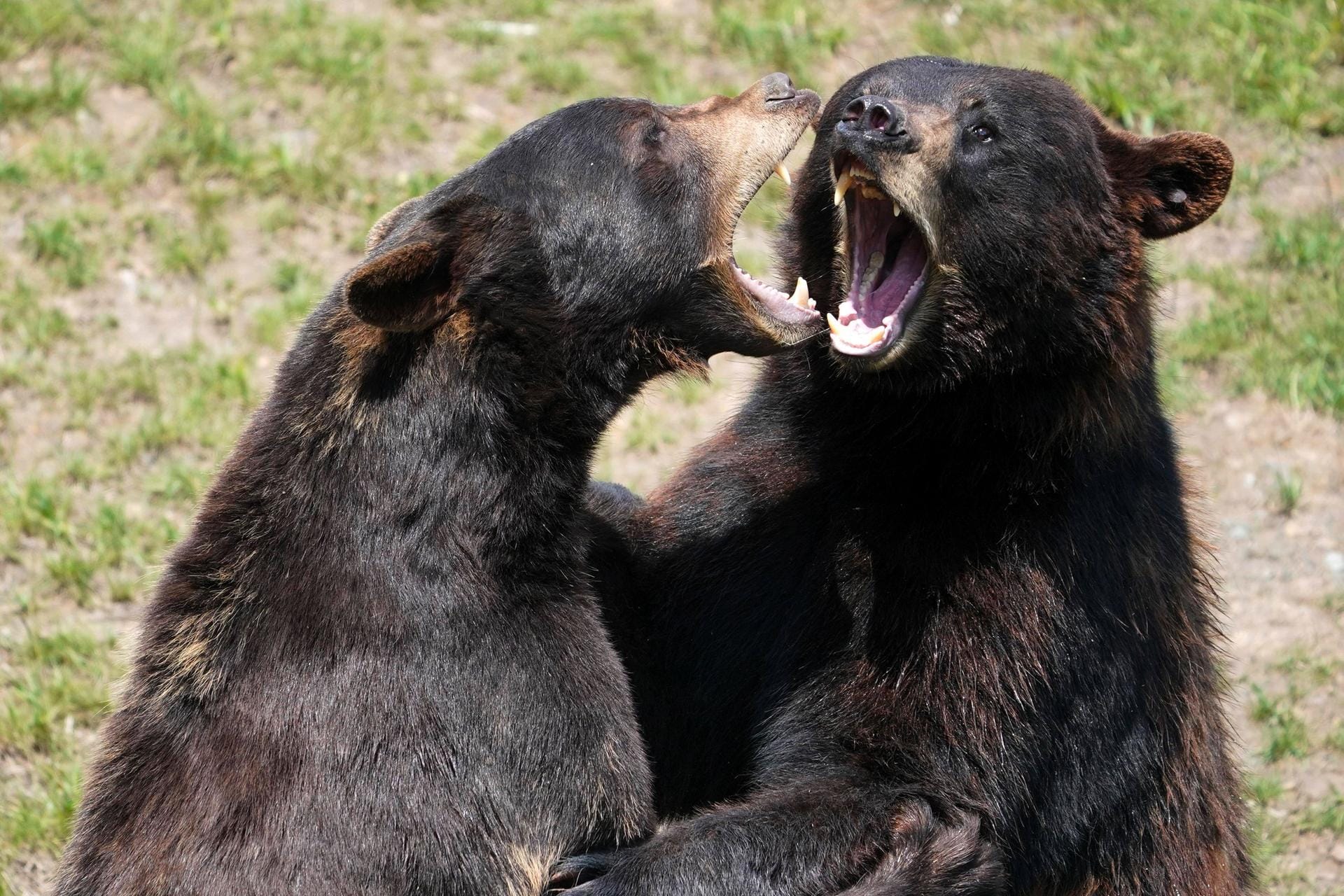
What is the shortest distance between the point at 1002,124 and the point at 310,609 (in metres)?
2.70

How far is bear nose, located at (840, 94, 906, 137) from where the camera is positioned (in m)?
5.24

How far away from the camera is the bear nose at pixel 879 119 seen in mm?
5238

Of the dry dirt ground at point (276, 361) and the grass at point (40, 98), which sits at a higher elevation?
the grass at point (40, 98)

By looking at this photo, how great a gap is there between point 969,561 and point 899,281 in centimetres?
100

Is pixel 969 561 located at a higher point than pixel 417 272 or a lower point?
lower

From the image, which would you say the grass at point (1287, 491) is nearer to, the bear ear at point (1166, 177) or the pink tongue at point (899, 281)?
the bear ear at point (1166, 177)

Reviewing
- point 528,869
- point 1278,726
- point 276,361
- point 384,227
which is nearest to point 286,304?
point 276,361

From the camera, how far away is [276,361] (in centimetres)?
875

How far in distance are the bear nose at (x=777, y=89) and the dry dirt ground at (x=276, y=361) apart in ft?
3.56

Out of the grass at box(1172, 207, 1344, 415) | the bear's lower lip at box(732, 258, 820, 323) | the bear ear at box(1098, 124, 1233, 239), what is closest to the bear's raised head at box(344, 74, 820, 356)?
the bear's lower lip at box(732, 258, 820, 323)

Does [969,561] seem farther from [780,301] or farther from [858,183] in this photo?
[858,183]

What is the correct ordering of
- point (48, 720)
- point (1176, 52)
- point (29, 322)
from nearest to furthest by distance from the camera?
point (48, 720) < point (29, 322) < point (1176, 52)

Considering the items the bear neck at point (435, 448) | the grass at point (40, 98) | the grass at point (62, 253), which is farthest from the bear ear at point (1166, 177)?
the grass at point (40, 98)

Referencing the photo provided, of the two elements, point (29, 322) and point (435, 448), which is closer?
point (435, 448)
